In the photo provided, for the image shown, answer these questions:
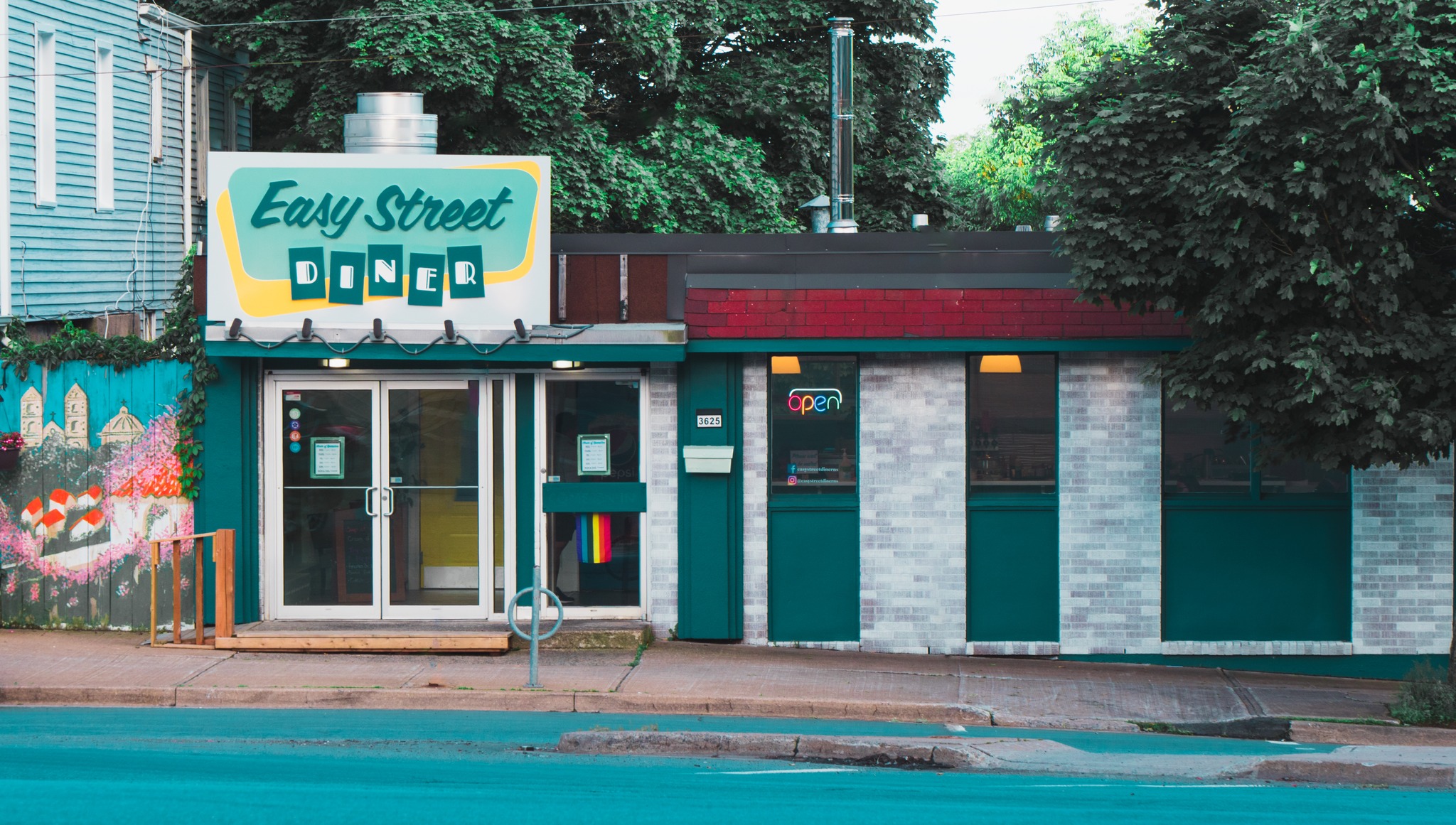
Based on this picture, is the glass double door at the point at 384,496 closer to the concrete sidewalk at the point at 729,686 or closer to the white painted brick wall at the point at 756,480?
the concrete sidewalk at the point at 729,686

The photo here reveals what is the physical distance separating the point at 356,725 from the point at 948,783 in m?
4.10

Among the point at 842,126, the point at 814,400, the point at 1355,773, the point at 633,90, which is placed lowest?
the point at 1355,773

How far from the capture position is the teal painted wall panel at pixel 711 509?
12.1m

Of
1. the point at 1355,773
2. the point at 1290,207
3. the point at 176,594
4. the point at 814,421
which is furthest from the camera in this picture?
the point at 814,421

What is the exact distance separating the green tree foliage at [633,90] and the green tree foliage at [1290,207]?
46.9 feet

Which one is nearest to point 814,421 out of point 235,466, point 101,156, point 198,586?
point 235,466

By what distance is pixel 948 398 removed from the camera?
39.6ft

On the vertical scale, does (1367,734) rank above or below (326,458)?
below

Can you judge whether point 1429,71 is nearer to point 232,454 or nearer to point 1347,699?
point 1347,699

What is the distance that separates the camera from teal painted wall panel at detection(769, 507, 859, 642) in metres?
12.1

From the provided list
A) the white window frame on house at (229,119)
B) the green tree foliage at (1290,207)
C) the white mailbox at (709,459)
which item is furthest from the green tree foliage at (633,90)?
the green tree foliage at (1290,207)

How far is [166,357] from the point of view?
12055 millimetres

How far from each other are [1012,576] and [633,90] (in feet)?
59.3

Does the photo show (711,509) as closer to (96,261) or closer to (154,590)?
(154,590)
